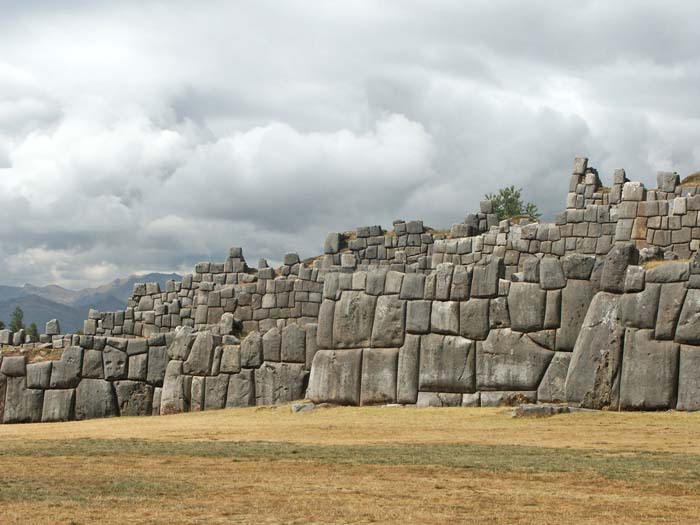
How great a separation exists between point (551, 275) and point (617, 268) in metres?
1.59

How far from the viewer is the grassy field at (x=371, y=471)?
1275 cm

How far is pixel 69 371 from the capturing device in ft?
103

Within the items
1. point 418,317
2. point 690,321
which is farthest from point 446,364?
point 690,321

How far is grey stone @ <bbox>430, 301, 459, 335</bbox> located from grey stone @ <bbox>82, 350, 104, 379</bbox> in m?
Answer: 10.0

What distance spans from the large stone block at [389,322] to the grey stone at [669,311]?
6.21 metres

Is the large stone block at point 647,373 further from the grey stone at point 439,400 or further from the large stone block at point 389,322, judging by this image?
the large stone block at point 389,322

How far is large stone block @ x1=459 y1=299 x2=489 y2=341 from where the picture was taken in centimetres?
2602

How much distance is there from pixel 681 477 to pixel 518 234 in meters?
24.0

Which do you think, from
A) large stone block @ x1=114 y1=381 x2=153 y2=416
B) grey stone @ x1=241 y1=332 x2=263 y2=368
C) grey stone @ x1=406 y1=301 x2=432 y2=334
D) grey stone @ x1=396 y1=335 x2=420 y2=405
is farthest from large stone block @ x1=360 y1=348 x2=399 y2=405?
large stone block @ x1=114 y1=381 x2=153 y2=416

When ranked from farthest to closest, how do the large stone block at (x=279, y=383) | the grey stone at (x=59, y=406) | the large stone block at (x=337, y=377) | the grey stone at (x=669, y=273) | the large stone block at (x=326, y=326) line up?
1. the grey stone at (x=59, y=406)
2. the large stone block at (x=279, y=383)
3. the large stone block at (x=326, y=326)
4. the large stone block at (x=337, y=377)
5. the grey stone at (x=669, y=273)

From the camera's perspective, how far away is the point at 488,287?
2609 cm

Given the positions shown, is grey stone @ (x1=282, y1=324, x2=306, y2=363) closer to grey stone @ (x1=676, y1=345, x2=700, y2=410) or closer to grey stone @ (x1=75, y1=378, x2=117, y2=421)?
grey stone @ (x1=75, y1=378, x2=117, y2=421)

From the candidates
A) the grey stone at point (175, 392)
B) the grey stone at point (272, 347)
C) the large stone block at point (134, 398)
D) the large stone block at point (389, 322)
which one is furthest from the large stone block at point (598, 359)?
the large stone block at point (134, 398)

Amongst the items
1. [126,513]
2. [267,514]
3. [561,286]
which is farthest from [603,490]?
[561,286]
